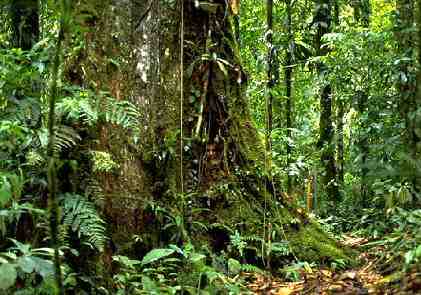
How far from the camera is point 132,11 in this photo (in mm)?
3887

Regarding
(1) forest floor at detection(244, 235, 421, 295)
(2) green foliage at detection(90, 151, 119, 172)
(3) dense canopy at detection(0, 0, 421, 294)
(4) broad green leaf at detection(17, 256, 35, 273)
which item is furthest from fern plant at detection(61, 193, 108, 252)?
(1) forest floor at detection(244, 235, 421, 295)

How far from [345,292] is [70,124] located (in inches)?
79.0

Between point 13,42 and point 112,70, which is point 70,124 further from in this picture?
point 13,42

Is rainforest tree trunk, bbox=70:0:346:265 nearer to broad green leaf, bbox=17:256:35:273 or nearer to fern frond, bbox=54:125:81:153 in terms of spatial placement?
fern frond, bbox=54:125:81:153

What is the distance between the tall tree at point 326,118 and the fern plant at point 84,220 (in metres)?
6.49

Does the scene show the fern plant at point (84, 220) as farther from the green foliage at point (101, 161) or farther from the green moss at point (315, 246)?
the green moss at point (315, 246)

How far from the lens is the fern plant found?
2885mm

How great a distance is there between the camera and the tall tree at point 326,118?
30.1ft

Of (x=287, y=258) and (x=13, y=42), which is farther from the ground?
(x=13, y=42)

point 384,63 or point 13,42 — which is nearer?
point 13,42

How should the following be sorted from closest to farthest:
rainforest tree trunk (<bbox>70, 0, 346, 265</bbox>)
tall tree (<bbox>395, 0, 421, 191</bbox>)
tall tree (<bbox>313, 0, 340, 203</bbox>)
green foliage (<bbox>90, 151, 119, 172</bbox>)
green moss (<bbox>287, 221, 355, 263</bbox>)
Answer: green foliage (<bbox>90, 151, 119, 172</bbox>) → rainforest tree trunk (<bbox>70, 0, 346, 265</bbox>) → green moss (<bbox>287, 221, 355, 263</bbox>) → tall tree (<bbox>395, 0, 421, 191</bbox>) → tall tree (<bbox>313, 0, 340, 203</bbox>)

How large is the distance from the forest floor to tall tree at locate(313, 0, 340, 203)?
5431 mm

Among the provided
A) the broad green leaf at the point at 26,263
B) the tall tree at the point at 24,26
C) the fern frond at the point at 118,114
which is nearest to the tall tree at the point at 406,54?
the fern frond at the point at 118,114

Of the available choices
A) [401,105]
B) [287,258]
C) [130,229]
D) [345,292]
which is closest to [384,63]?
[401,105]
